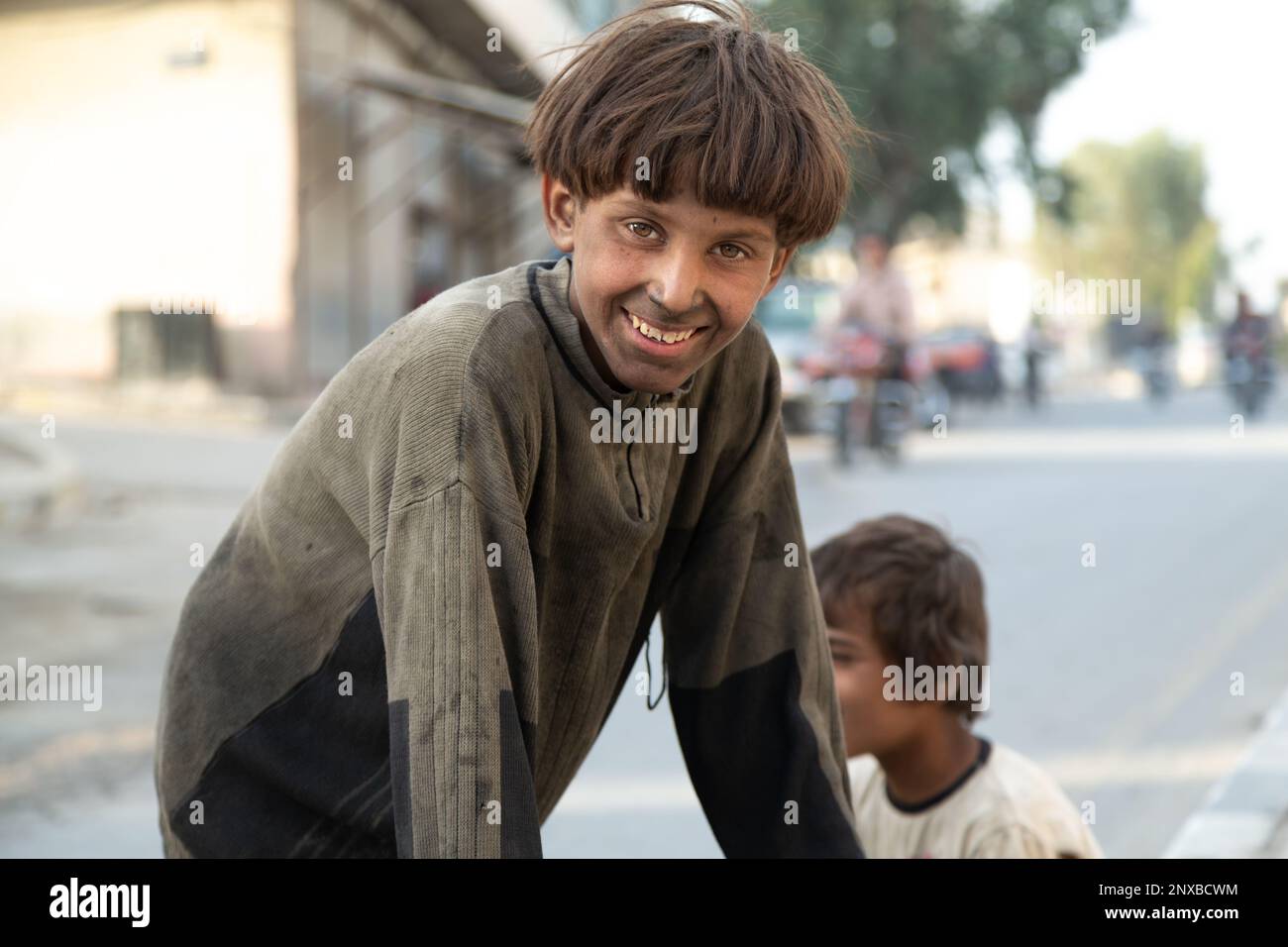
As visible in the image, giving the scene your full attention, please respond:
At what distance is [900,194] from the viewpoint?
27.6 meters

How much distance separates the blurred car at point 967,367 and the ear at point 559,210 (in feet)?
81.8

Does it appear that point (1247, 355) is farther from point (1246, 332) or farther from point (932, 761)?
point (932, 761)

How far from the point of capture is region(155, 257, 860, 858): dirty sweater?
144cm

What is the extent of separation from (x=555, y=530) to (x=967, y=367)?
84.5ft

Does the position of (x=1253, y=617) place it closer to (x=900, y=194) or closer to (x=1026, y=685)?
(x=1026, y=685)

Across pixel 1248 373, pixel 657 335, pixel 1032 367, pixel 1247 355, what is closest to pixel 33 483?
pixel 657 335

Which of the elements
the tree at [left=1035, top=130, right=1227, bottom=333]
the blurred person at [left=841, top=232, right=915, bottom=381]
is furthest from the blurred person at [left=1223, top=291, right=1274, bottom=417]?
the tree at [left=1035, top=130, right=1227, bottom=333]

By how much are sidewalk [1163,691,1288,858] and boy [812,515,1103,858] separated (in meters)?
0.91

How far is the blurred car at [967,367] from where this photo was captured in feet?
87.0

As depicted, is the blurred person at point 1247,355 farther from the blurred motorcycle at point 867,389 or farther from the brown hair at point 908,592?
the brown hair at point 908,592

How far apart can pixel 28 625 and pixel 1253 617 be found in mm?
5141

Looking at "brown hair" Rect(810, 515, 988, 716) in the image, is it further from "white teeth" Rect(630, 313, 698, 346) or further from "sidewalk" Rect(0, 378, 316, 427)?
"sidewalk" Rect(0, 378, 316, 427)

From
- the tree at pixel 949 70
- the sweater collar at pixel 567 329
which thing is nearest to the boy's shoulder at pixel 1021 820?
the sweater collar at pixel 567 329

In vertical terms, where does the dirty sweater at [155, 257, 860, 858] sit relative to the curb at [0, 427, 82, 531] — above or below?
below
